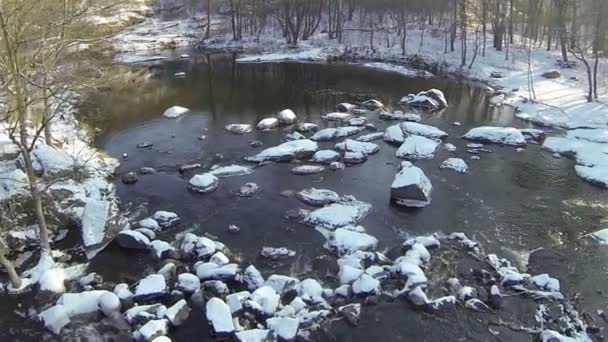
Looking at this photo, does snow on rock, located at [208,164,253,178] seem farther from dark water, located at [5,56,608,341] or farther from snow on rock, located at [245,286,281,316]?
snow on rock, located at [245,286,281,316]

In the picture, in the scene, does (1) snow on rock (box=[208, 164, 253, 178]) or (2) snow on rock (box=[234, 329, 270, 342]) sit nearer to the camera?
(2) snow on rock (box=[234, 329, 270, 342])

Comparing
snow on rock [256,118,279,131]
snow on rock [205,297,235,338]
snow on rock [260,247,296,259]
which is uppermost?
snow on rock [256,118,279,131]

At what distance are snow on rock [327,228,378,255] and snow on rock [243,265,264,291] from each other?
316cm

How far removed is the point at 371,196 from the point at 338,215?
2.65 m

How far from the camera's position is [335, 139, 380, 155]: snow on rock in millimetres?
27391

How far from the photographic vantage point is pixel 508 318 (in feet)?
50.2

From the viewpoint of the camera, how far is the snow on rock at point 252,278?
54.3 feet

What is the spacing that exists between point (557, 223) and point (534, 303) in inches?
238

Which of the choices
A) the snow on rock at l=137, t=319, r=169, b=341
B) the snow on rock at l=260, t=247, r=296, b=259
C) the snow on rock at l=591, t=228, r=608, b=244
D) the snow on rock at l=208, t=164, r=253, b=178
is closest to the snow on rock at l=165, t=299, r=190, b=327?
the snow on rock at l=137, t=319, r=169, b=341

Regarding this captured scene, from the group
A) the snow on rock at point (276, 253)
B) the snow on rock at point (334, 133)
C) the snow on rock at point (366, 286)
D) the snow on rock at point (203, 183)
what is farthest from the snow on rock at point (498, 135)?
the snow on rock at point (366, 286)

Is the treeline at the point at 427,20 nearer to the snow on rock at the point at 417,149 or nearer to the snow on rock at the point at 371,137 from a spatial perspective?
the snow on rock at the point at 371,137

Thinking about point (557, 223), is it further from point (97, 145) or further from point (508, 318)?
point (97, 145)

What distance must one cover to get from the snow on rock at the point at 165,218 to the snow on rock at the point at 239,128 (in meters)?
10.8

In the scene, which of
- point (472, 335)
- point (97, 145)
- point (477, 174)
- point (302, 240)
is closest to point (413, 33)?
point (477, 174)
